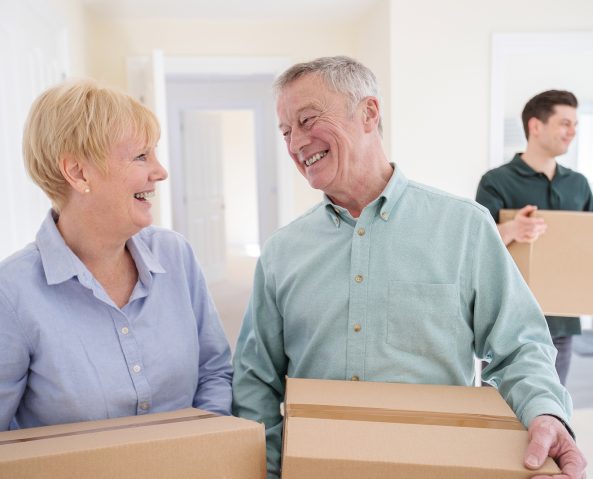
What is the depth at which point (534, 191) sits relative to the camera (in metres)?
2.39

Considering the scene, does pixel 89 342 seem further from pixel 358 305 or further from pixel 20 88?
pixel 20 88

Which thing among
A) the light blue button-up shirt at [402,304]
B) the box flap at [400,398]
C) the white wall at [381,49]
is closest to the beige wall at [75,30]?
the white wall at [381,49]

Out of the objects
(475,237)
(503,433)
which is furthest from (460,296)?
(503,433)

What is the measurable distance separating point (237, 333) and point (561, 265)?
3.25m

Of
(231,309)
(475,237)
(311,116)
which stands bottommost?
(231,309)

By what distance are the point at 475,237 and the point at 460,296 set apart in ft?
0.41

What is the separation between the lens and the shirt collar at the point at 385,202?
1.21 metres

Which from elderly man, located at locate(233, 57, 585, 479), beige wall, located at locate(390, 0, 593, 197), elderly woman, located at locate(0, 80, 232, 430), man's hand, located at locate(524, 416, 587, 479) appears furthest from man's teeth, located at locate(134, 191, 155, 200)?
beige wall, located at locate(390, 0, 593, 197)

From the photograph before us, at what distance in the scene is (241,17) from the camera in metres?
4.43

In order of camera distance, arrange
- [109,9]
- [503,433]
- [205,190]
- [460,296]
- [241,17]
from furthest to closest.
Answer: [205,190] → [241,17] → [109,9] → [460,296] → [503,433]

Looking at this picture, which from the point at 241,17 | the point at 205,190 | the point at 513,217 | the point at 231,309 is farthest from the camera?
the point at 205,190

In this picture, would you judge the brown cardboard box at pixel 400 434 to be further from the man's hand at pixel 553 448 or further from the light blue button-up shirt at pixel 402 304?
the light blue button-up shirt at pixel 402 304

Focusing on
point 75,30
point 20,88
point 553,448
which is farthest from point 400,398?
point 75,30

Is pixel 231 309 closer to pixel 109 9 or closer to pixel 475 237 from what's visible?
pixel 109 9
